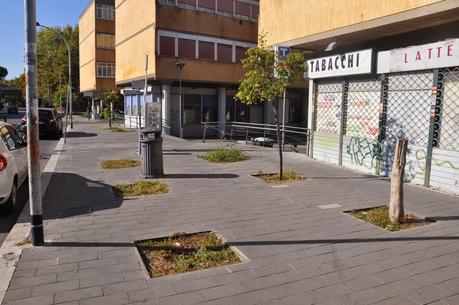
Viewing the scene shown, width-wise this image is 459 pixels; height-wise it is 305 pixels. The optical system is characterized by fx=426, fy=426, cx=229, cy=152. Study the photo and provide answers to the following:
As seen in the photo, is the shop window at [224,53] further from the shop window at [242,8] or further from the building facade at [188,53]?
the shop window at [242,8]

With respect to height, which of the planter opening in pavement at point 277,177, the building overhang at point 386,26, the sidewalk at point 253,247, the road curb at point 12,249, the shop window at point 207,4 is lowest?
the road curb at point 12,249

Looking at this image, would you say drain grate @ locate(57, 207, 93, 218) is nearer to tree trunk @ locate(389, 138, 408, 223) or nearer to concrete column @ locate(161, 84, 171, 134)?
tree trunk @ locate(389, 138, 408, 223)

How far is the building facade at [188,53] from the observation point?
24797 millimetres

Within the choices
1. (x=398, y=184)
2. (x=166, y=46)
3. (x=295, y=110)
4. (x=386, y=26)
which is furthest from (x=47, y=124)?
(x=398, y=184)

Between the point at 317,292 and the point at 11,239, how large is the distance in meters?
4.04

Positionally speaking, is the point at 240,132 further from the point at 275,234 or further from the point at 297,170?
the point at 275,234

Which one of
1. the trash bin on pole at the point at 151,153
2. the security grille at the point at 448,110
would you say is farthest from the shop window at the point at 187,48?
the security grille at the point at 448,110

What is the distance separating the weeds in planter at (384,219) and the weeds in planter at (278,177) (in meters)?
2.80

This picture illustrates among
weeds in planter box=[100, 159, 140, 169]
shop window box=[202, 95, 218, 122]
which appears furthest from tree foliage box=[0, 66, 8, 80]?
weeds in planter box=[100, 159, 140, 169]

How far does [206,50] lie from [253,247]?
22774 mm

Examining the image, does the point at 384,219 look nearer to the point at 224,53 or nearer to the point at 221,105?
the point at 224,53

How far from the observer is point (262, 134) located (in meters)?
25.5

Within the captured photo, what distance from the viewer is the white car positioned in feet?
22.8

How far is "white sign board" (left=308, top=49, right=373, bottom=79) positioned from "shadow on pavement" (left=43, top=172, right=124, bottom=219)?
651 centimetres
